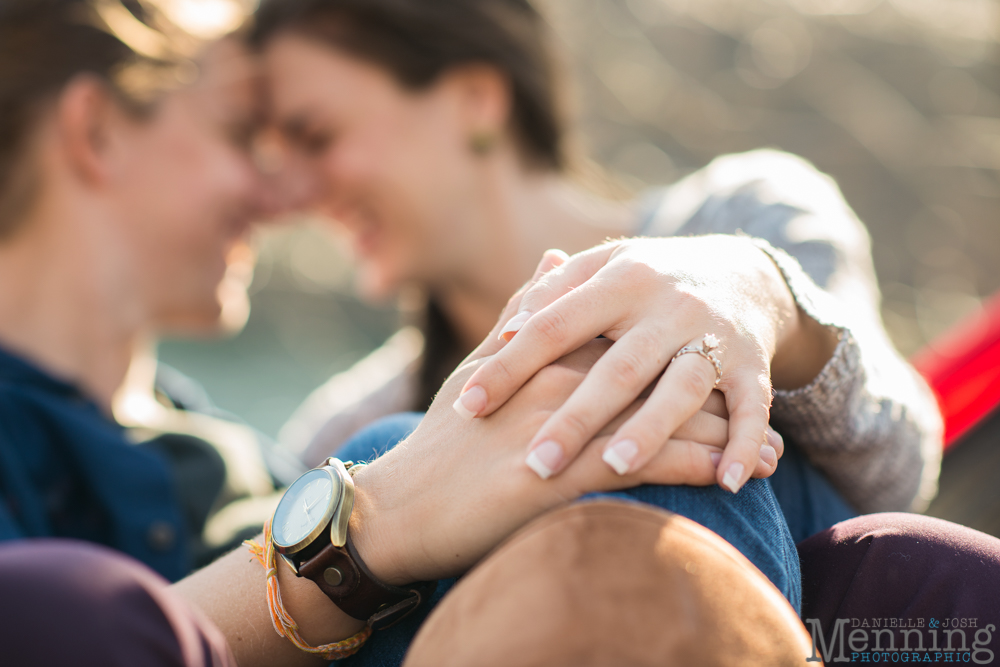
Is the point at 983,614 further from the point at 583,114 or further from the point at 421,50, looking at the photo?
the point at 583,114

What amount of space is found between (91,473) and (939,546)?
1.17 metres

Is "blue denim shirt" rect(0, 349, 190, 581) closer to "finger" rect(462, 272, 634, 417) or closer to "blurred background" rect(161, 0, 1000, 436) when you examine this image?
"finger" rect(462, 272, 634, 417)

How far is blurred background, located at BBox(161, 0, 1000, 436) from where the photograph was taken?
3.54m

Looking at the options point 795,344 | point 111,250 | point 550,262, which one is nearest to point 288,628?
point 550,262

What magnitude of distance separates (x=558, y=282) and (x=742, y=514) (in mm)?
245

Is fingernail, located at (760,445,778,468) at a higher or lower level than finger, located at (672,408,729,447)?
lower

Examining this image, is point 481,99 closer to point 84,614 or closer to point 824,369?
point 824,369

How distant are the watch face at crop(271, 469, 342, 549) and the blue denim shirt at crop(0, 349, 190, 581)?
2.24 ft

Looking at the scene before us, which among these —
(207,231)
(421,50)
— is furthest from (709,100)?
(207,231)

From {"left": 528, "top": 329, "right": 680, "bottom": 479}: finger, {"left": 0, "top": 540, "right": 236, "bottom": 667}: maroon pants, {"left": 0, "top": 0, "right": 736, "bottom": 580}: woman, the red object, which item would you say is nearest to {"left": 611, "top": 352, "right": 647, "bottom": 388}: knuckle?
{"left": 528, "top": 329, "right": 680, "bottom": 479}: finger

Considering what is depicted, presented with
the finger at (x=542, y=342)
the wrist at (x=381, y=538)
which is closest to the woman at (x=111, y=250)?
the wrist at (x=381, y=538)

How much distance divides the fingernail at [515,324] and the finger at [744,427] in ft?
0.58

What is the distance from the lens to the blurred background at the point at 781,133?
354 cm

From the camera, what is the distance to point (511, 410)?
566 millimetres
